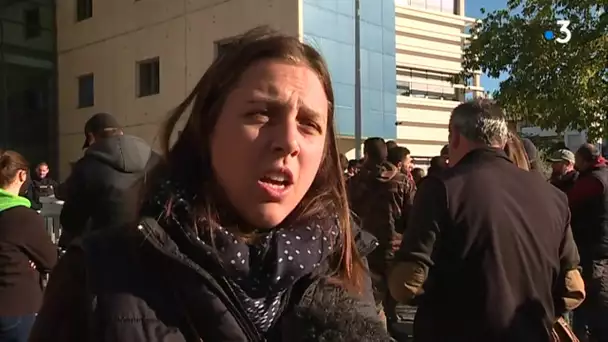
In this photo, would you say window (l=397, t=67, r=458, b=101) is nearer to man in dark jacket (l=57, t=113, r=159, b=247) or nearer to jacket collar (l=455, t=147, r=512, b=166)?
man in dark jacket (l=57, t=113, r=159, b=247)

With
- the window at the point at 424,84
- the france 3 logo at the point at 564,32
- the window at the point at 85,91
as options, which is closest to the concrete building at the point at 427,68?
the window at the point at 424,84

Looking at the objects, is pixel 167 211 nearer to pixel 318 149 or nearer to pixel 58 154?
pixel 318 149

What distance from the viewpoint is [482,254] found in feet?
9.71

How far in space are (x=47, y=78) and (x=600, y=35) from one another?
66.8 ft

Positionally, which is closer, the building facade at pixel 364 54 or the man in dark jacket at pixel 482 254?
the man in dark jacket at pixel 482 254

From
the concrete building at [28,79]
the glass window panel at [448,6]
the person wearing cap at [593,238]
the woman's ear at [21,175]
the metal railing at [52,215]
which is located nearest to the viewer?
the woman's ear at [21,175]

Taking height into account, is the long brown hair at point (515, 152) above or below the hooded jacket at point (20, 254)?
above

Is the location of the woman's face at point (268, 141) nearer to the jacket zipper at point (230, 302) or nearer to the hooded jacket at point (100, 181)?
the jacket zipper at point (230, 302)

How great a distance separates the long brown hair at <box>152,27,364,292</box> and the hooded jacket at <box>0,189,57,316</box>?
322 cm

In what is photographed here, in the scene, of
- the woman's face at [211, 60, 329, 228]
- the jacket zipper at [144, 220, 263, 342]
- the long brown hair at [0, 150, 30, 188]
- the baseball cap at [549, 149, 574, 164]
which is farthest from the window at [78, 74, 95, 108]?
the jacket zipper at [144, 220, 263, 342]

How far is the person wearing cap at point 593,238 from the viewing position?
5.90m

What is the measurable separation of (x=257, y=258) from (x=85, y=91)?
25830mm

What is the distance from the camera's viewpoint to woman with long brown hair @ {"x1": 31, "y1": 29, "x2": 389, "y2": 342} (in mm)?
1334

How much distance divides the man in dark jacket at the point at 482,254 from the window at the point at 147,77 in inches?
820
